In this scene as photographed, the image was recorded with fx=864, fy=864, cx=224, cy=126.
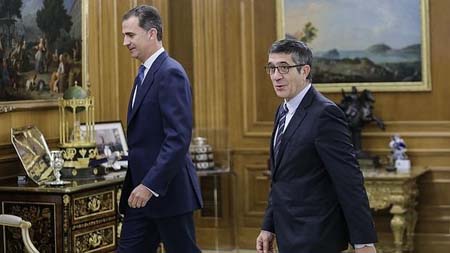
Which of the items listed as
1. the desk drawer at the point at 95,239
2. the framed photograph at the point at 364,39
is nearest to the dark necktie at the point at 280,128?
the desk drawer at the point at 95,239

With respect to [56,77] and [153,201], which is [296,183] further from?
[56,77]

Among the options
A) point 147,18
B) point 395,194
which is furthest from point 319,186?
point 395,194

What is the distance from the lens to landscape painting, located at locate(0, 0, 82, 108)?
5.29 metres

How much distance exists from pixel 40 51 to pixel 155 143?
173cm

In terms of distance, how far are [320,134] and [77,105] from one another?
8.45 feet

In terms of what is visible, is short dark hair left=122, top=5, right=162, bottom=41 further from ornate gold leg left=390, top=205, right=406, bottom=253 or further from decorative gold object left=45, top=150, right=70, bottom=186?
ornate gold leg left=390, top=205, right=406, bottom=253

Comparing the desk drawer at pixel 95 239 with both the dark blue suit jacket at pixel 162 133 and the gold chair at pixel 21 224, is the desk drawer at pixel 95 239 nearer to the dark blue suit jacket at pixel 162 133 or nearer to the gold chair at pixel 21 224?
the gold chair at pixel 21 224

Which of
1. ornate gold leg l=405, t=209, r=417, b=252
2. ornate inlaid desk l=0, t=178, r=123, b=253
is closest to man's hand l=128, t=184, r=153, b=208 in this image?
ornate inlaid desk l=0, t=178, r=123, b=253

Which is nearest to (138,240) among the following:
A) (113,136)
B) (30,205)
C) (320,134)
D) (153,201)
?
(153,201)

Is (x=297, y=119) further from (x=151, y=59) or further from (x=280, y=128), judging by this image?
(x=151, y=59)

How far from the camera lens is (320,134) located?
3.29m

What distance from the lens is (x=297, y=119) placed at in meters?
3.38

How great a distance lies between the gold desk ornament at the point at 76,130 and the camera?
5.28 m

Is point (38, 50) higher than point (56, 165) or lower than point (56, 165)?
higher
